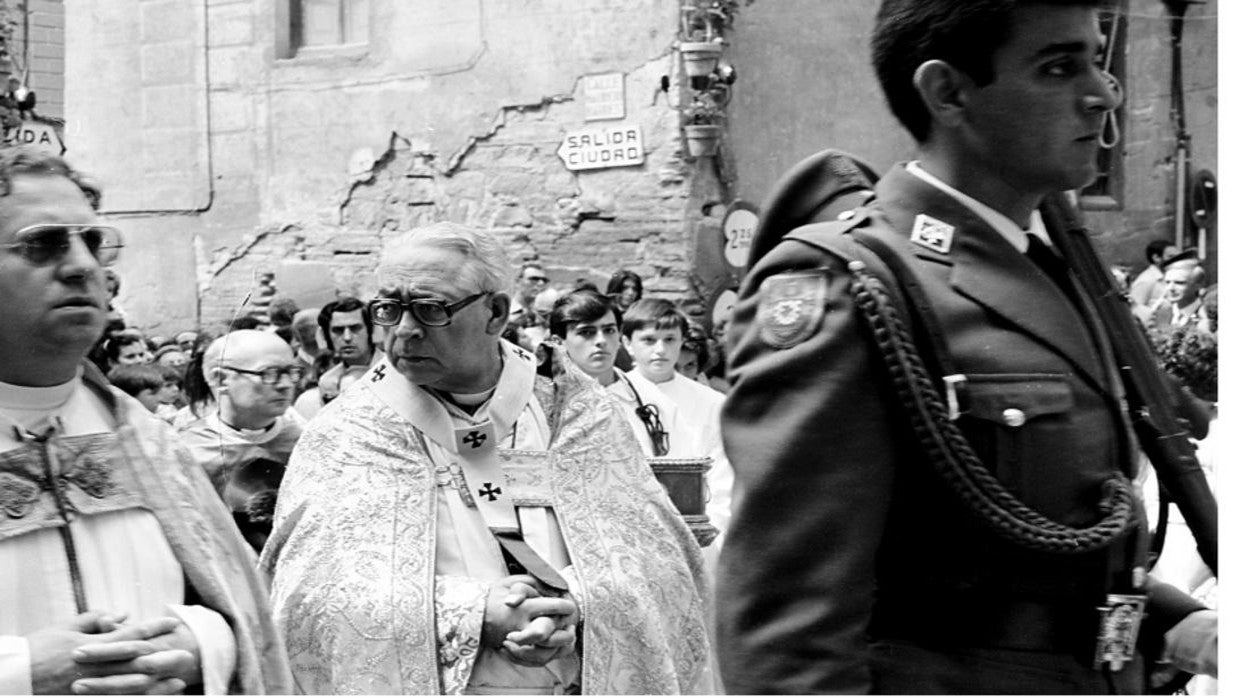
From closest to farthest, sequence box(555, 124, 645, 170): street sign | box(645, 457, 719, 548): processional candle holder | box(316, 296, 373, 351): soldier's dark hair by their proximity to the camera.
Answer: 1. box(645, 457, 719, 548): processional candle holder
2. box(316, 296, 373, 351): soldier's dark hair
3. box(555, 124, 645, 170): street sign

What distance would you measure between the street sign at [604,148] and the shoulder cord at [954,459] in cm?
1027

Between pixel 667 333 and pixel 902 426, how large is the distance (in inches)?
219

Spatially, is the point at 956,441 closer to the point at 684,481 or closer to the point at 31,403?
the point at 31,403

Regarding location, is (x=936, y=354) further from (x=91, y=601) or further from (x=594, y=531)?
(x=594, y=531)

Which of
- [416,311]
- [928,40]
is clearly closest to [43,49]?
[416,311]

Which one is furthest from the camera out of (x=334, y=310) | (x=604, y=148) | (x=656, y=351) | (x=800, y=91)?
(x=604, y=148)

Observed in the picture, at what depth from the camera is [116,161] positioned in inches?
276

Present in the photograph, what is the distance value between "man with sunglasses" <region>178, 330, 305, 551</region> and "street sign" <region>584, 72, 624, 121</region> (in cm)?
625

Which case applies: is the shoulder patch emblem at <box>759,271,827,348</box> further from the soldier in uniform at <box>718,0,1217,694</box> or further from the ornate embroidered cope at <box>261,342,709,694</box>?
the ornate embroidered cope at <box>261,342,709,694</box>

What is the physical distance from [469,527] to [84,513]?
1.42 meters

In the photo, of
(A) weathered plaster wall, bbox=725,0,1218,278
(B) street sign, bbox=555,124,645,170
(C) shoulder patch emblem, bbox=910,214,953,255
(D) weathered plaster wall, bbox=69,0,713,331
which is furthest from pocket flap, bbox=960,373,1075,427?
(B) street sign, bbox=555,124,645,170

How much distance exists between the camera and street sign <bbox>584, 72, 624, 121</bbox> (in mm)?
11820

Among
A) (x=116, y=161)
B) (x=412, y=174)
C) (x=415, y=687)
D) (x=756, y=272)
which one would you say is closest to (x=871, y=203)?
(x=756, y=272)

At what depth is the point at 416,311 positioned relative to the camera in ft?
14.0
